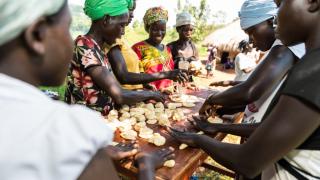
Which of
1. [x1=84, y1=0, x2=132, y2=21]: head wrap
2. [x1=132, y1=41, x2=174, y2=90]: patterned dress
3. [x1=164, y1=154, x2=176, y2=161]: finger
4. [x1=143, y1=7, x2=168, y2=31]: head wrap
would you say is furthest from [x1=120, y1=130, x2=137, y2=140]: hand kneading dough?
[x1=143, y1=7, x2=168, y2=31]: head wrap

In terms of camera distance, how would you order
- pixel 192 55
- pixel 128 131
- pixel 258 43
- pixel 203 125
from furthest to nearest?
pixel 192 55, pixel 258 43, pixel 203 125, pixel 128 131

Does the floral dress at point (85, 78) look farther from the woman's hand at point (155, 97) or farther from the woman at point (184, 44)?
the woman at point (184, 44)

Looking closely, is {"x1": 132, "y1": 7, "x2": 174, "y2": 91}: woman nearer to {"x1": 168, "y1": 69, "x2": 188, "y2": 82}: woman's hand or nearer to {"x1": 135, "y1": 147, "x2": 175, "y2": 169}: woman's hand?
{"x1": 168, "y1": 69, "x2": 188, "y2": 82}: woman's hand

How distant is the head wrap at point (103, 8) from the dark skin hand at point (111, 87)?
0.48m

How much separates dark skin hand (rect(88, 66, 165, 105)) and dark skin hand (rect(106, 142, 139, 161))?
0.50 metres

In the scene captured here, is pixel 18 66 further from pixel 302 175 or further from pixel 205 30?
pixel 205 30

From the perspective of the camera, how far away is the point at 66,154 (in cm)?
66

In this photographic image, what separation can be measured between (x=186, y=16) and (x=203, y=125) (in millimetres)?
2690

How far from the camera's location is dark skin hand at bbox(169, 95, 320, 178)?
107cm

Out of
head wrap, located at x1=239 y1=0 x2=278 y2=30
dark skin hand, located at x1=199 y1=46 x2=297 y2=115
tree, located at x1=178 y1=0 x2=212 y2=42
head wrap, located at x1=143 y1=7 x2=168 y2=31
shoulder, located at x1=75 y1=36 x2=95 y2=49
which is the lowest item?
tree, located at x1=178 y1=0 x2=212 y2=42

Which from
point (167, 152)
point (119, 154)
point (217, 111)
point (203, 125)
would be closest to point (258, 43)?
point (217, 111)

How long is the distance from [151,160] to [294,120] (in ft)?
2.39

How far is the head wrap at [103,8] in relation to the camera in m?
2.26

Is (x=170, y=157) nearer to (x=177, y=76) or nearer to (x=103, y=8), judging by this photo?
(x=103, y=8)
